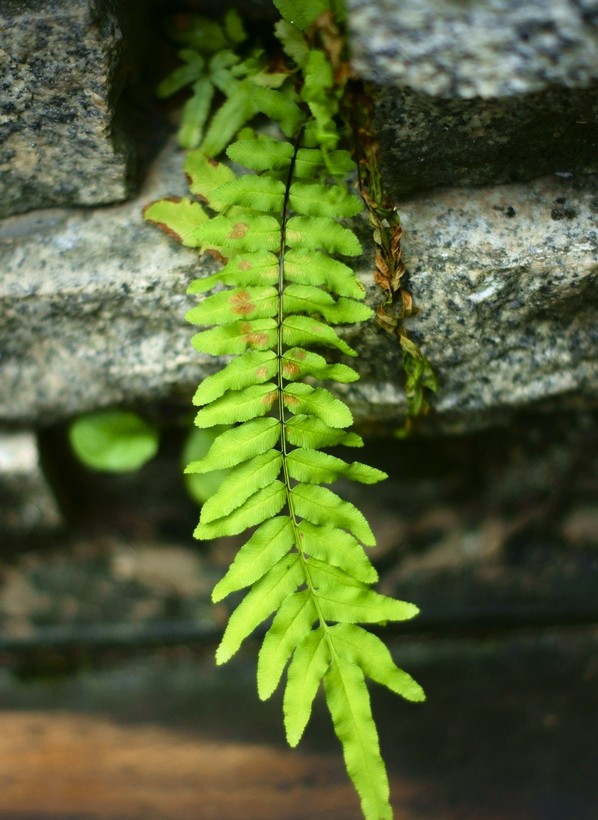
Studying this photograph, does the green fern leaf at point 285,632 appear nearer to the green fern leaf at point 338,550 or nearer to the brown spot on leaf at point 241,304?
the green fern leaf at point 338,550

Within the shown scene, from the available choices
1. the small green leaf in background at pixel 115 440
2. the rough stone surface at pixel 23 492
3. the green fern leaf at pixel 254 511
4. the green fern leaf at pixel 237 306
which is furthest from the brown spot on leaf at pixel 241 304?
the rough stone surface at pixel 23 492

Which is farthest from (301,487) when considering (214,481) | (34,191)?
(34,191)

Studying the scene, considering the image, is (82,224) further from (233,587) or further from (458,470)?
(458,470)

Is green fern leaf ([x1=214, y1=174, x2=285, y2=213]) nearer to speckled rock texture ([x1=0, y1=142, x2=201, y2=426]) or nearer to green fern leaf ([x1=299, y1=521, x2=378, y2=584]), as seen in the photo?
speckled rock texture ([x1=0, y1=142, x2=201, y2=426])

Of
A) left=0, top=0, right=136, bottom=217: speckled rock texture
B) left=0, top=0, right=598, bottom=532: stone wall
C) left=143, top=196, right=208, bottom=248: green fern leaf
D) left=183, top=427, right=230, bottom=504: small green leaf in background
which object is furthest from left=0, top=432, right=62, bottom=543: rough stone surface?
left=143, top=196, right=208, bottom=248: green fern leaf

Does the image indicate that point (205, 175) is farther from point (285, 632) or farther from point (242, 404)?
point (285, 632)

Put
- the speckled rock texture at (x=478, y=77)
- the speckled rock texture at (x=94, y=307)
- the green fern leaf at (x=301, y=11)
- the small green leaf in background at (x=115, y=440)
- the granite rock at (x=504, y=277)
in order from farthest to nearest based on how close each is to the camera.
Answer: the small green leaf in background at (x=115, y=440) → the speckled rock texture at (x=94, y=307) → the granite rock at (x=504, y=277) → the green fern leaf at (x=301, y=11) → the speckled rock texture at (x=478, y=77)

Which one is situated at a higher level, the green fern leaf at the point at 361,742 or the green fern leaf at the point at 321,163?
the green fern leaf at the point at 321,163
